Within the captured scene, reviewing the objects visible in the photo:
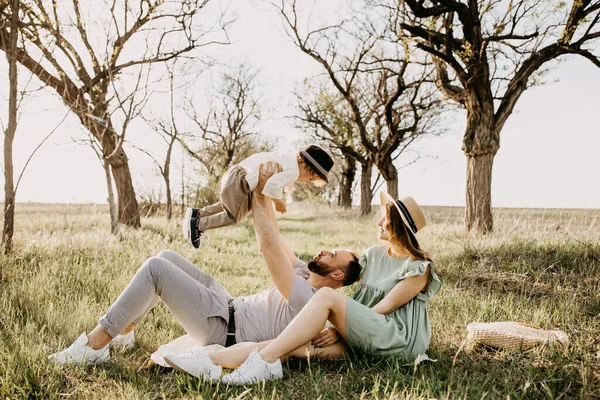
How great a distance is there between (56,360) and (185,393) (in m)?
0.95

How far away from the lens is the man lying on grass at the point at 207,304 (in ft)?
10.1

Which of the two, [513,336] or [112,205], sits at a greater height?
[112,205]

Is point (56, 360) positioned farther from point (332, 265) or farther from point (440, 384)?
point (440, 384)

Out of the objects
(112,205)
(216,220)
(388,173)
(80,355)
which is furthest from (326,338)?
(388,173)

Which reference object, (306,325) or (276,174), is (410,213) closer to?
(276,174)

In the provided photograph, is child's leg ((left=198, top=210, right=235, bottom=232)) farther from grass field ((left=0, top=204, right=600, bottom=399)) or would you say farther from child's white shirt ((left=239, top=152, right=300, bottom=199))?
grass field ((left=0, top=204, right=600, bottom=399))

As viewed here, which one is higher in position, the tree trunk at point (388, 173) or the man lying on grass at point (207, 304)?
the tree trunk at point (388, 173)

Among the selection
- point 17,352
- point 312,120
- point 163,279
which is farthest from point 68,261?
point 312,120

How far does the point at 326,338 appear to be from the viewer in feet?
10.6

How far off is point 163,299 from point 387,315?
64.1 inches

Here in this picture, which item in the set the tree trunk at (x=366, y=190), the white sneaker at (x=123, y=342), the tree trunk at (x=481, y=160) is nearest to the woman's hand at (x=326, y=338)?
the white sneaker at (x=123, y=342)

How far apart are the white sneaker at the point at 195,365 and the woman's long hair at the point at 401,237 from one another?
1586 millimetres

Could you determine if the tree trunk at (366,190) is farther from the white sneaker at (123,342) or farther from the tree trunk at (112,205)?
the white sneaker at (123,342)

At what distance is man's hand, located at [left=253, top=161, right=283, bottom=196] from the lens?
344cm
